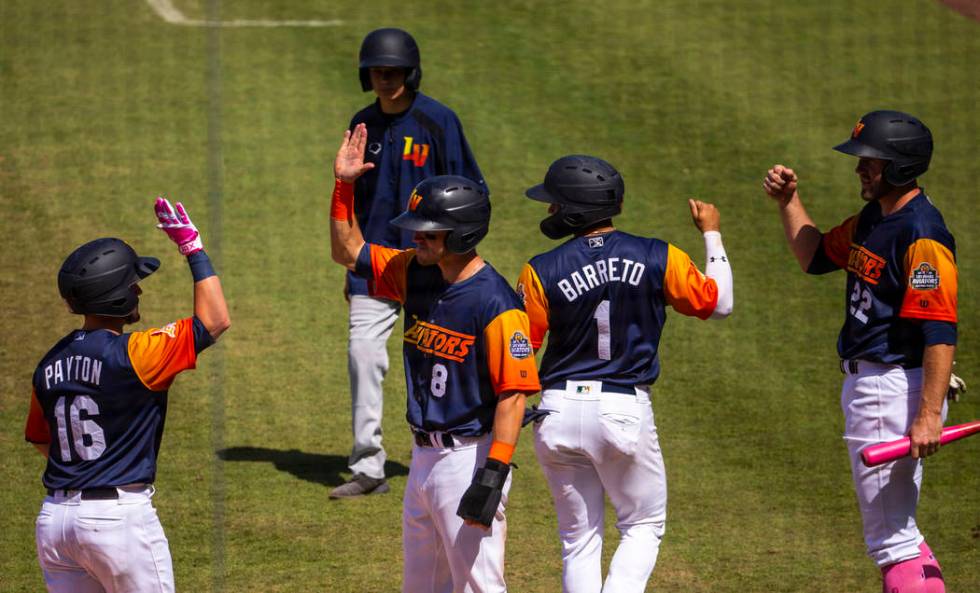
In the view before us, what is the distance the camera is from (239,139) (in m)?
11.7

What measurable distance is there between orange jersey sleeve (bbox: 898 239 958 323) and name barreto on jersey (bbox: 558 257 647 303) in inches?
42.8

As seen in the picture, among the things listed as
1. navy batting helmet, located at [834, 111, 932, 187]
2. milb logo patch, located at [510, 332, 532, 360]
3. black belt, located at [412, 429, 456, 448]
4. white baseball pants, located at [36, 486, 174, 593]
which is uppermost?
navy batting helmet, located at [834, 111, 932, 187]

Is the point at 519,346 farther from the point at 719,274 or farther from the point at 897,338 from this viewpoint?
the point at 897,338

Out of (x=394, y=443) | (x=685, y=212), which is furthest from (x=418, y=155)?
(x=685, y=212)

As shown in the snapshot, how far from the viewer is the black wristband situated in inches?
195

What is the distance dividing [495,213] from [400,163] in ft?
11.1

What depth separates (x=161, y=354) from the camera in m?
4.76

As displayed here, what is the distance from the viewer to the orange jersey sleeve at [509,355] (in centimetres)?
490

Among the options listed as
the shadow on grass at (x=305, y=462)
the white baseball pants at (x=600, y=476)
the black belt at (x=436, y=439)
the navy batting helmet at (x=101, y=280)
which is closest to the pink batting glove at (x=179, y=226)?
the navy batting helmet at (x=101, y=280)

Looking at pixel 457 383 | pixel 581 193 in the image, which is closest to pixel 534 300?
pixel 581 193

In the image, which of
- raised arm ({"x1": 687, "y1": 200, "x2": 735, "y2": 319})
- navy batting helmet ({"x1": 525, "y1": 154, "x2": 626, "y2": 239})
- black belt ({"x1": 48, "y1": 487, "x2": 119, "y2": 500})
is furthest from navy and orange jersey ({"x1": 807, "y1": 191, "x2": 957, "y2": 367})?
black belt ({"x1": 48, "y1": 487, "x2": 119, "y2": 500})

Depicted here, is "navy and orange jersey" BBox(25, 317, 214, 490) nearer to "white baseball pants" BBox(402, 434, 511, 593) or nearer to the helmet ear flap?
"white baseball pants" BBox(402, 434, 511, 593)

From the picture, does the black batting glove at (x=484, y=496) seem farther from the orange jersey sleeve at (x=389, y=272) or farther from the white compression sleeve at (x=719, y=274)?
the white compression sleeve at (x=719, y=274)

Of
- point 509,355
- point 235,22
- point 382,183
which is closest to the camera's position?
point 509,355
